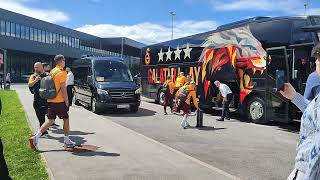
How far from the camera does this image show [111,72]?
20.0m

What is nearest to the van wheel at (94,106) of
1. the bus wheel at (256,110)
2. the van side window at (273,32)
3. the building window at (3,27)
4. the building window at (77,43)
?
the bus wheel at (256,110)

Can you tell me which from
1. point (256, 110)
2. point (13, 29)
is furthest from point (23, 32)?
point (256, 110)

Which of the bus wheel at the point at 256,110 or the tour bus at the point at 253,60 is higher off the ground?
the tour bus at the point at 253,60

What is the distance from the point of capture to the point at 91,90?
64.4 ft

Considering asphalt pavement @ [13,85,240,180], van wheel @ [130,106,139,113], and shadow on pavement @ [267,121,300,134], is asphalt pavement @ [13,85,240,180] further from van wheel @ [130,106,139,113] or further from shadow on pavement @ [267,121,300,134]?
van wheel @ [130,106,139,113]

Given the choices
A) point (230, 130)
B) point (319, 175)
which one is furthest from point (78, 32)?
point (319, 175)

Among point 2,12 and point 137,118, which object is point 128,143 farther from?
point 2,12

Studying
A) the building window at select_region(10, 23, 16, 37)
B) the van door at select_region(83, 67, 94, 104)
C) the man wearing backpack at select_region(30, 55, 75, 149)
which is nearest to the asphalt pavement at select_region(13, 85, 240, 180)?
the man wearing backpack at select_region(30, 55, 75, 149)

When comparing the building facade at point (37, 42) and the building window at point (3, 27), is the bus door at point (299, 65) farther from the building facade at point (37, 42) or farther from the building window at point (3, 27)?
the building window at point (3, 27)

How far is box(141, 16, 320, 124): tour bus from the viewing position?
14070 millimetres

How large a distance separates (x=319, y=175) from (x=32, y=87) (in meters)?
10.0

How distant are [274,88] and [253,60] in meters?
1.84

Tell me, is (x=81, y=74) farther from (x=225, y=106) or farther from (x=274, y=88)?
(x=274, y=88)

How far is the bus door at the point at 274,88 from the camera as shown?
559 inches
